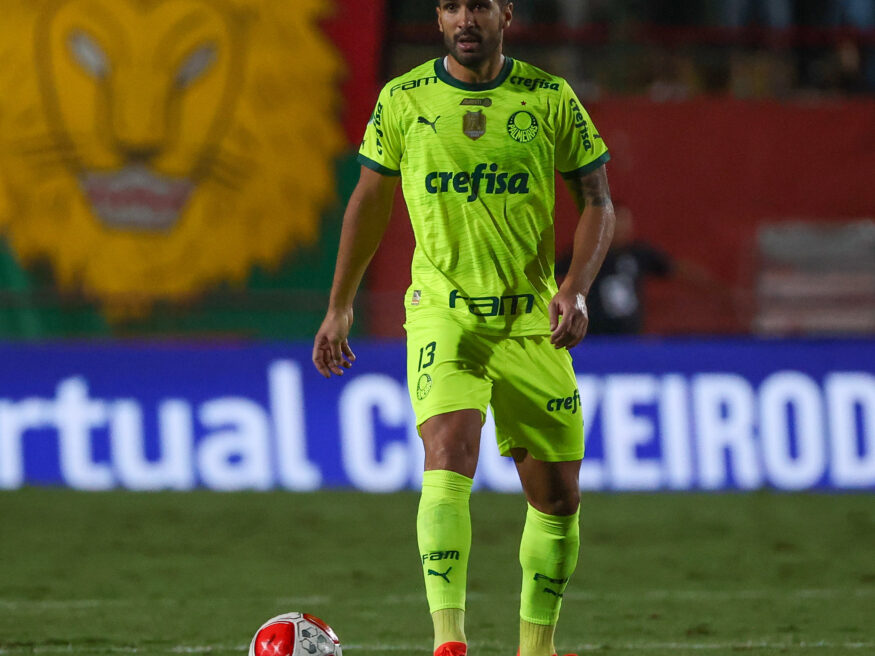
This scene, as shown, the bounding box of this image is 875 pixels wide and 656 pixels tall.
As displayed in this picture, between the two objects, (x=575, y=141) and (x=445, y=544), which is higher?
(x=575, y=141)

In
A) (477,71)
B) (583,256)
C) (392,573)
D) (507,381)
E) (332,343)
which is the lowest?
(392,573)

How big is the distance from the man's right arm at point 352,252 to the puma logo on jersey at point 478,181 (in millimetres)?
210

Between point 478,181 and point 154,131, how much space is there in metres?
11.8

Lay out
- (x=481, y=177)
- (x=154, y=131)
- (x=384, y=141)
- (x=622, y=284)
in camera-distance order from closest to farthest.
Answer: (x=481, y=177), (x=384, y=141), (x=622, y=284), (x=154, y=131)

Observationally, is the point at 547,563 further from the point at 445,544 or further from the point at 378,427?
the point at 378,427

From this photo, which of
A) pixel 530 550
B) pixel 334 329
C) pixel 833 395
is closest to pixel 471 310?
pixel 334 329

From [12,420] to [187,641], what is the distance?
5.40 m

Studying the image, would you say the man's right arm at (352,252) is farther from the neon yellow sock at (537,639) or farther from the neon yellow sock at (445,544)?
the neon yellow sock at (537,639)

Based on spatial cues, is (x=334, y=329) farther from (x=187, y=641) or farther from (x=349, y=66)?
(x=349, y=66)

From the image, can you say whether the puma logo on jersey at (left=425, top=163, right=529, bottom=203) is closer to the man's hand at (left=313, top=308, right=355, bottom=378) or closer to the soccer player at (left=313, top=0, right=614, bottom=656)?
the soccer player at (left=313, top=0, right=614, bottom=656)

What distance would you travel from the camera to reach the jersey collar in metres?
4.77

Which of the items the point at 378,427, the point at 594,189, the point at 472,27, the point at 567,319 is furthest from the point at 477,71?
the point at 378,427

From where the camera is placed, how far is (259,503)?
10289 millimetres

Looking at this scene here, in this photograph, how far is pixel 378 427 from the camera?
35.2 feet
